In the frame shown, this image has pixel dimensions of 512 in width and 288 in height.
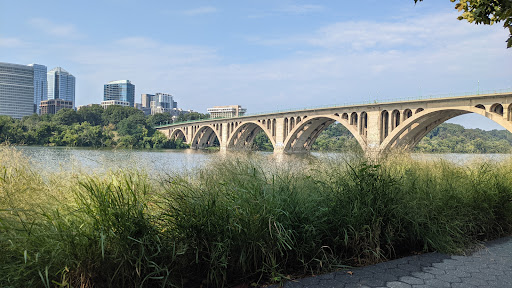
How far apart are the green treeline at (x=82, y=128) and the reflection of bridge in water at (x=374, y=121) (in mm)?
12741

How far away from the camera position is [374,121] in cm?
3434

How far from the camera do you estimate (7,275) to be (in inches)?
95.8

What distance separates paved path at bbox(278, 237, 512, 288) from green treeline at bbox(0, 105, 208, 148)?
27490 mm

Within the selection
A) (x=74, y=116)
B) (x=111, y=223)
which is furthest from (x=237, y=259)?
(x=74, y=116)

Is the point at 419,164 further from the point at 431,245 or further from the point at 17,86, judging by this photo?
the point at 17,86

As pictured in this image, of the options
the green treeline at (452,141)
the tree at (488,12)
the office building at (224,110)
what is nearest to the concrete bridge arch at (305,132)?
the green treeline at (452,141)

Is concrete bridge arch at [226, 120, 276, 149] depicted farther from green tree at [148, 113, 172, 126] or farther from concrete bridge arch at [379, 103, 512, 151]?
green tree at [148, 113, 172, 126]

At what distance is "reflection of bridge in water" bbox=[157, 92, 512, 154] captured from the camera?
27078 millimetres

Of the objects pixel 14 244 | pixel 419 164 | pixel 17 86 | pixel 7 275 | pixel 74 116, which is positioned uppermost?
pixel 17 86

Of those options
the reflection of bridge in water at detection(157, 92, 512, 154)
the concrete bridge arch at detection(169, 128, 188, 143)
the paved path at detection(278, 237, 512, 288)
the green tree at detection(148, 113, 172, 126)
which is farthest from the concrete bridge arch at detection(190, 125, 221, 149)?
the paved path at detection(278, 237, 512, 288)

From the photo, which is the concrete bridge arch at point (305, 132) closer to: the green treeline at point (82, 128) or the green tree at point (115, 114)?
the green treeline at point (82, 128)

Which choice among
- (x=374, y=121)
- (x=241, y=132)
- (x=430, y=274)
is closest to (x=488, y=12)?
(x=430, y=274)

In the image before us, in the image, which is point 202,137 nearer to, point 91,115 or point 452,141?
point 91,115

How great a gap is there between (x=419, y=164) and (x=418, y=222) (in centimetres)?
305
